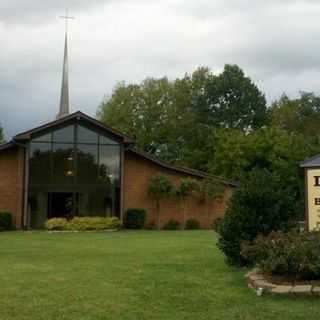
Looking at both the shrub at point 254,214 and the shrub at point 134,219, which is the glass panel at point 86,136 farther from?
the shrub at point 254,214

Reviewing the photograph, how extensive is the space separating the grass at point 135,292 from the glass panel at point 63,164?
67.7ft

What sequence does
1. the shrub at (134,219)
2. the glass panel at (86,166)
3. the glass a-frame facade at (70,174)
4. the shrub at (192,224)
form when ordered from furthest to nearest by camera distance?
1. the shrub at (192,224)
2. the shrub at (134,219)
3. the glass panel at (86,166)
4. the glass a-frame facade at (70,174)

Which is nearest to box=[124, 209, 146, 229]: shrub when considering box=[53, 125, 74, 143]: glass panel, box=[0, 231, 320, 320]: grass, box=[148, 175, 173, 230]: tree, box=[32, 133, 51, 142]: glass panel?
box=[148, 175, 173, 230]: tree

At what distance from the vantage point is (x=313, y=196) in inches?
572

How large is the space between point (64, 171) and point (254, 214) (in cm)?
2422

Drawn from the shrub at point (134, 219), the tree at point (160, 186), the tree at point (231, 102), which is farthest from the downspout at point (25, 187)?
the tree at point (231, 102)

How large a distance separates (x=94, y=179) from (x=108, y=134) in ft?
8.73

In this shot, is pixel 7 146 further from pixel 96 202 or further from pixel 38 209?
pixel 96 202

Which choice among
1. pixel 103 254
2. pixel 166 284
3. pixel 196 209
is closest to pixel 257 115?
pixel 196 209

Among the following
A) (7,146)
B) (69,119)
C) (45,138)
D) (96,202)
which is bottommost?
(96,202)

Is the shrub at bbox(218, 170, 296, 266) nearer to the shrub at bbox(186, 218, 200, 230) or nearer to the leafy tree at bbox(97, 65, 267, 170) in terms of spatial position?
the shrub at bbox(186, 218, 200, 230)

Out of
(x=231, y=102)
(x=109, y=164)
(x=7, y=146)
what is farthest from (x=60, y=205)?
(x=231, y=102)

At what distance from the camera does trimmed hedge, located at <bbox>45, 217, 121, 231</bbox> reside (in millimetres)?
35219

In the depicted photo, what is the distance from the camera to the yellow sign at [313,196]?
566 inches
